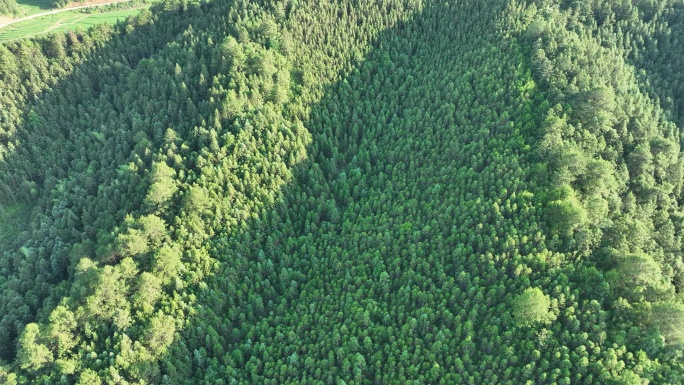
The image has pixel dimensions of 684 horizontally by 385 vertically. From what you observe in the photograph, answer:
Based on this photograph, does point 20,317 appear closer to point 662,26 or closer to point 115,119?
point 115,119

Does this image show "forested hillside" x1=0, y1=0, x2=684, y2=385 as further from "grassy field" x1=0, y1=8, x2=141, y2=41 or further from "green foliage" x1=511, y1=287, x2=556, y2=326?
"grassy field" x1=0, y1=8, x2=141, y2=41

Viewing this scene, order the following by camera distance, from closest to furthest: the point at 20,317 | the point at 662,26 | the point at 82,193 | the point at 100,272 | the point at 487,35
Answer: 1. the point at 100,272
2. the point at 20,317
3. the point at 82,193
4. the point at 487,35
5. the point at 662,26

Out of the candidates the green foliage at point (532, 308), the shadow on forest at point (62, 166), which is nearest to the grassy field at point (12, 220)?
the shadow on forest at point (62, 166)

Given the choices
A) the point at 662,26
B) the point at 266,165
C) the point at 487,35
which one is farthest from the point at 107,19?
the point at 662,26

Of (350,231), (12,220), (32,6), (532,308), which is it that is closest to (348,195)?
(350,231)

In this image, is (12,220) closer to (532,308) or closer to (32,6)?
(32,6)

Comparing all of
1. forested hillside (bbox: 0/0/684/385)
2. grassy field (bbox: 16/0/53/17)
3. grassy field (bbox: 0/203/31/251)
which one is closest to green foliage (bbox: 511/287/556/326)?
forested hillside (bbox: 0/0/684/385)

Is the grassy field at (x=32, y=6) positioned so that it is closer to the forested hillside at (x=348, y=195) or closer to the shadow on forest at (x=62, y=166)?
the shadow on forest at (x=62, y=166)
